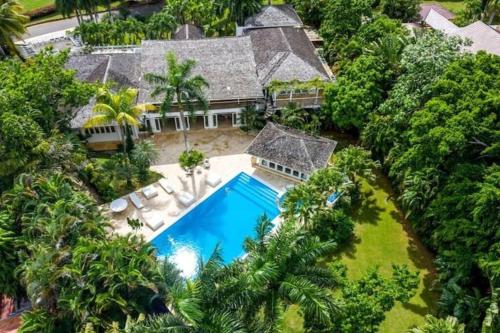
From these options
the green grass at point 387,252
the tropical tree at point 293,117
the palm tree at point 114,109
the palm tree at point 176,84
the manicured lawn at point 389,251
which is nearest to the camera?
the green grass at point 387,252

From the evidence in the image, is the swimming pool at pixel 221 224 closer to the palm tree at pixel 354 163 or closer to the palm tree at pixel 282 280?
the palm tree at pixel 354 163

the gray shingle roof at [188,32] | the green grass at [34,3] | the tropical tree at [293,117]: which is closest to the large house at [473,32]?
the tropical tree at [293,117]

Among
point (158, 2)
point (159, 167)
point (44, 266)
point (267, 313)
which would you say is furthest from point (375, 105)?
point (158, 2)

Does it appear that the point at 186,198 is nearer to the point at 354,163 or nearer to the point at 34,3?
the point at 354,163

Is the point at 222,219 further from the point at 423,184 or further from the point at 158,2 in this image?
the point at 158,2

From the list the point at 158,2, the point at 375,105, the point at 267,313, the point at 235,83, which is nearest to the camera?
the point at 267,313

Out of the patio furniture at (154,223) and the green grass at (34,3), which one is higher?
the green grass at (34,3)
